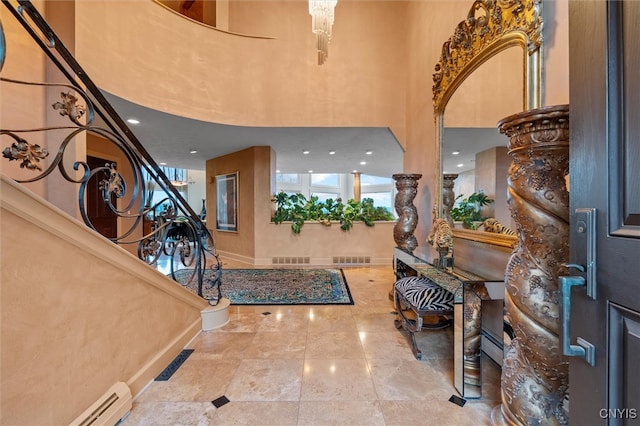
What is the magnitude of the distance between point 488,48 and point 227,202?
18.5ft

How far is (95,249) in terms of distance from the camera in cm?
130

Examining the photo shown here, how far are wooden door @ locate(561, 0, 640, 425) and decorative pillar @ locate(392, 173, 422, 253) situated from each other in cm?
225

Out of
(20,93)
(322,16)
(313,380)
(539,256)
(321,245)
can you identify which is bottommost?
(313,380)

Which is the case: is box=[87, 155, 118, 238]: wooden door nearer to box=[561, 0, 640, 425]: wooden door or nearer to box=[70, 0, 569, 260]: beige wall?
box=[70, 0, 569, 260]: beige wall

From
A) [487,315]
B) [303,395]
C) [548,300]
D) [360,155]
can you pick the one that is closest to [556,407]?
[548,300]

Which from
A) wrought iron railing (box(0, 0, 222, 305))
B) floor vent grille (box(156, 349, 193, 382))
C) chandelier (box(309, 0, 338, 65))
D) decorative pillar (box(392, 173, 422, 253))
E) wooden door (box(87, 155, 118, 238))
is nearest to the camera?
wrought iron railing (box(0, 0, 222, 305))

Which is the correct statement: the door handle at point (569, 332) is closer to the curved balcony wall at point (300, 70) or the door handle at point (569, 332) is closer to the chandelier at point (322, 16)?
the chandelier at point (322, 16)

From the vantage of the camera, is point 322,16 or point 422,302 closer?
point 422,302

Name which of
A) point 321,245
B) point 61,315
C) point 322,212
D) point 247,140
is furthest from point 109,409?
point 322,212

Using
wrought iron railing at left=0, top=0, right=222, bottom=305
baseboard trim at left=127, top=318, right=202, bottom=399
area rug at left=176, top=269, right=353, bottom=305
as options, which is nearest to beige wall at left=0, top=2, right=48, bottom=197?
wrought iron railing at left=0, top=0, right=222, bottom=305

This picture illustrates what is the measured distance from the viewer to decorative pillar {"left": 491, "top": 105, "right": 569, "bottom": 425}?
0.95m

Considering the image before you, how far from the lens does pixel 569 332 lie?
0.68 m

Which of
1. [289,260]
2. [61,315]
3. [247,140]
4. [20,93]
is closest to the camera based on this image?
[61,315]

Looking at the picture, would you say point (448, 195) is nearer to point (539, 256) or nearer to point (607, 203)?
point (539, 256)
